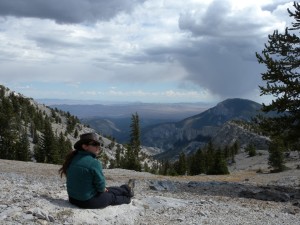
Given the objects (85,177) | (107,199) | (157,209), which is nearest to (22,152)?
(157,209)

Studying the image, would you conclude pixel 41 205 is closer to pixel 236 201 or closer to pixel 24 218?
pixel 24 218

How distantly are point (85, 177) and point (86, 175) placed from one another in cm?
7

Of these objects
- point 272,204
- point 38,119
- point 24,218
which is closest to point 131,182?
point 24,218

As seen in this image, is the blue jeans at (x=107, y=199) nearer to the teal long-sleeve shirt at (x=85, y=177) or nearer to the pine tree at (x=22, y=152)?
the teal long-sleeve shirt at (x=85, y=177)

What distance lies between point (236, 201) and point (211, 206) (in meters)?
2.68

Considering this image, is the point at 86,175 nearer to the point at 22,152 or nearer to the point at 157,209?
the point at 157,209

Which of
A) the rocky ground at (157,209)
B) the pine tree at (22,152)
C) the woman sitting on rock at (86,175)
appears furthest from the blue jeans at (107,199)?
the pine tree at (22,152)

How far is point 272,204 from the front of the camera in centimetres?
1656

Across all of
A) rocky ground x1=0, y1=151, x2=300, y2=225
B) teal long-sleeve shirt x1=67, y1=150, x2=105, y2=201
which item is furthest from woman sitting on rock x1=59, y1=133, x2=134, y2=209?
rocky ground x1=0, y1=151, x2=300, y2=225

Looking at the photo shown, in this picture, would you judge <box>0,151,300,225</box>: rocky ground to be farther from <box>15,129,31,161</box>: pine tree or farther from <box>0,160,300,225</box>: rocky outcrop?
<box>15,129,31,161</box>: pine tree

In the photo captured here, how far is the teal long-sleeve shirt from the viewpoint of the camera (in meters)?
10.9

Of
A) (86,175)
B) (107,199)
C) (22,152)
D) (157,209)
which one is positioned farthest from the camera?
(22,152)

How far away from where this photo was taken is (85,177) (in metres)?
11.0

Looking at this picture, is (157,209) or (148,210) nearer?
(148,210)
